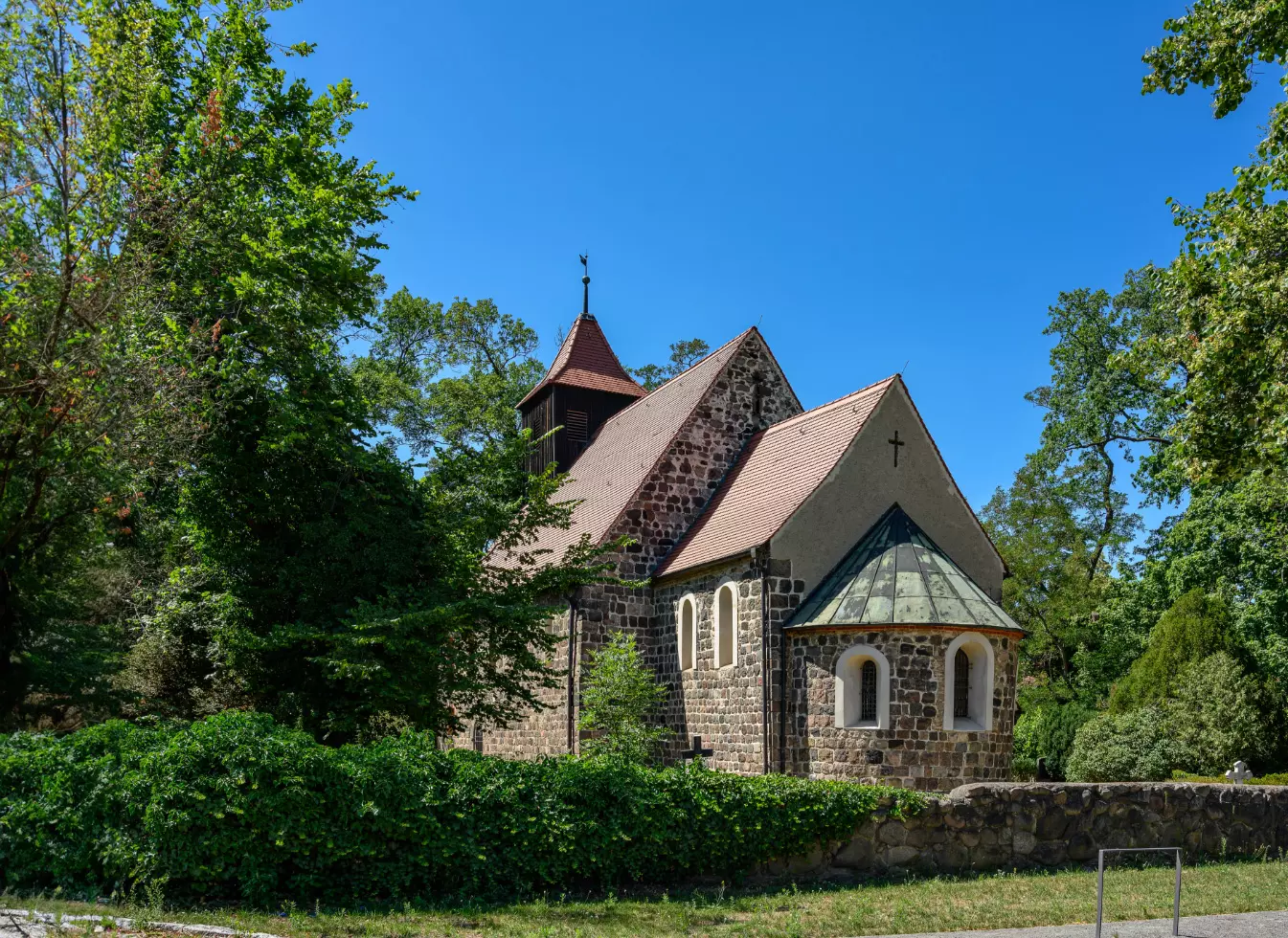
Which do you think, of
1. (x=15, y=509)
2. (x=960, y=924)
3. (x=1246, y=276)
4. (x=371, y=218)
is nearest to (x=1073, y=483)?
(x=1246, y=276)

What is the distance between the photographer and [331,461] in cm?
1450

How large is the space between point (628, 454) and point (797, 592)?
760 centimetres

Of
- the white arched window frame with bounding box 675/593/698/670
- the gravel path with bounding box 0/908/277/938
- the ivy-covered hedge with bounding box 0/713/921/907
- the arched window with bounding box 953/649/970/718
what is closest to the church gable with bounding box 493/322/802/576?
the white arched window frame with bounding box 675/593/698/670

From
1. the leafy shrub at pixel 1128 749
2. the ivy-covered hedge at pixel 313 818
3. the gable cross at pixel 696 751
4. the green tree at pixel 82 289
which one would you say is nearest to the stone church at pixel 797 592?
the gable cross at pixel 696 751

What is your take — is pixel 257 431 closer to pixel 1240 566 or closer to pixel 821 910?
pixel 821 910

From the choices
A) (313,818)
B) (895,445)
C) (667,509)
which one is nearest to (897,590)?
(895,445)

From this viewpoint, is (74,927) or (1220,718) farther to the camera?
(1220,718)

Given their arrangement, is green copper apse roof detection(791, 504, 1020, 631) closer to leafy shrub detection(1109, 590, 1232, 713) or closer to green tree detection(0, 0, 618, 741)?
green tree detection(0, 0, 618, 741)

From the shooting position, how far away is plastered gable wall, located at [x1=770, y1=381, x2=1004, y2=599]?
17.8m

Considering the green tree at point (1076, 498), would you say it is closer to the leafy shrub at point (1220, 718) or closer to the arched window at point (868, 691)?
the leafy shrub at point (1220, 718)

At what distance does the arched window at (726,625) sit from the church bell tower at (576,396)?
36.8 feet

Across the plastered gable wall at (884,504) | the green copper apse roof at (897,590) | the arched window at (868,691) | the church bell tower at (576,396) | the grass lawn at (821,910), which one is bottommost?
the grass lawn at (821,910)

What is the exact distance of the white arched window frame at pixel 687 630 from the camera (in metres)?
19.8

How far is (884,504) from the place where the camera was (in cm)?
1844
